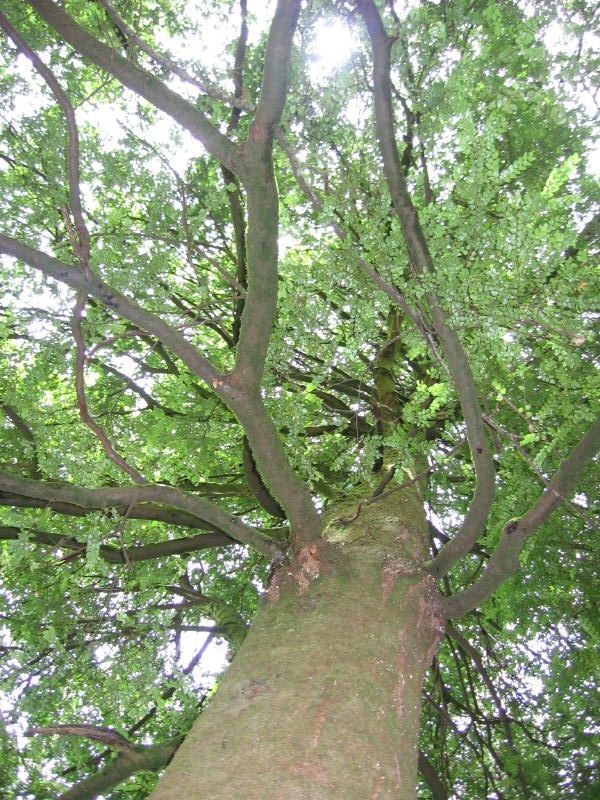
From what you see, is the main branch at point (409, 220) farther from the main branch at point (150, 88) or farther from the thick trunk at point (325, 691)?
the thick trunk at point (325, 691)

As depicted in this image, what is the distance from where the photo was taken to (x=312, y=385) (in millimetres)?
3031

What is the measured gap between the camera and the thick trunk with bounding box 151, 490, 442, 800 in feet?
4.75

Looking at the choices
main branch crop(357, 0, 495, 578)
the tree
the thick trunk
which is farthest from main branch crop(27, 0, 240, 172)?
the thick trunk

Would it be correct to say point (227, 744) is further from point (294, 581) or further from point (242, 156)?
point (242, 156)

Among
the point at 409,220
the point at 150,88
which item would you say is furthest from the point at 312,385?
the point at 150,88

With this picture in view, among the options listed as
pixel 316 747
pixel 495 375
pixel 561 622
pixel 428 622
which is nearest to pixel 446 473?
pixel 561 622

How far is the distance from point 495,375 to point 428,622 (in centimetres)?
145

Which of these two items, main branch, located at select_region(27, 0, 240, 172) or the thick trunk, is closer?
the thick trunk

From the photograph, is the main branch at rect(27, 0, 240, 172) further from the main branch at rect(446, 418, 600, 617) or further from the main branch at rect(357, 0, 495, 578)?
the main branch at rect(446, 418, 600, 617)

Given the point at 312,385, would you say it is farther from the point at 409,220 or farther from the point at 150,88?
the point at 150,88

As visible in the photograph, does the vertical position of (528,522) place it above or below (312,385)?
below

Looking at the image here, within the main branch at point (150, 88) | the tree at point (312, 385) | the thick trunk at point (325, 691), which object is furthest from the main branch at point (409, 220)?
the thick trunk at point (325, 691)

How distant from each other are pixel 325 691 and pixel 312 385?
161 centimetres

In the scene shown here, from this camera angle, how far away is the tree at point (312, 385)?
190cm
